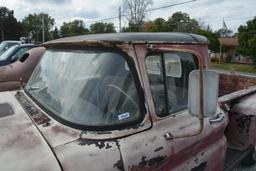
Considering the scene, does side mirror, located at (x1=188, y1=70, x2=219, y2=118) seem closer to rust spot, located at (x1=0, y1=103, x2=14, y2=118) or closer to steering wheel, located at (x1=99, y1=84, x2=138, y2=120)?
steering wheel, located at (x1=99, y1=84, x2=138, y2=120)

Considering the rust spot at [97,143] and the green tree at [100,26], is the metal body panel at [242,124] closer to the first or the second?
the rust spot at [97,143]

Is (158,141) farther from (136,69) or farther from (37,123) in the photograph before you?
(37,123)

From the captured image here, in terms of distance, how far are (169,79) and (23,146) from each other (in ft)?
3.96

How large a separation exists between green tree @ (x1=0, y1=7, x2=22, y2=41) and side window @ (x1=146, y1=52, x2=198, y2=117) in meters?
64.5

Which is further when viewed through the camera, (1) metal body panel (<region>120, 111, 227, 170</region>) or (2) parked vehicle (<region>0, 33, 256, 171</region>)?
(1) metal body panel (<region>120, 111, 227, 170</region>)

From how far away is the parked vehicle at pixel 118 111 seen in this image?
1.59 metres

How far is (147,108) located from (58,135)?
Result: 627mm

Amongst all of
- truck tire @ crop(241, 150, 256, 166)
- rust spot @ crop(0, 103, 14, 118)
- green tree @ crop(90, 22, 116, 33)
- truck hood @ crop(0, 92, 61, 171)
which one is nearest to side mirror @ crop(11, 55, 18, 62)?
rust spot @ crop(0, 103, 14, 118)

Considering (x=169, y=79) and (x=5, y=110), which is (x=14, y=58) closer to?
(x=5, y=110)

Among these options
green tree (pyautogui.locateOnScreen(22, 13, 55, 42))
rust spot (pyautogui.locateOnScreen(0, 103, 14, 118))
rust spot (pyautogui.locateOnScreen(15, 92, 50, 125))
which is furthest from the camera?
green tree (pyautogui.locateOnScreen(22, 13, 55, 42))

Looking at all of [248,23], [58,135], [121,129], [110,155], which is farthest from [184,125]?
[248,23]

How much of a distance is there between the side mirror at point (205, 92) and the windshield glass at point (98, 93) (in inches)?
14.6

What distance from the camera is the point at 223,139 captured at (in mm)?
2602

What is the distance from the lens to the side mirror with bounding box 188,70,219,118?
5.73 ft
